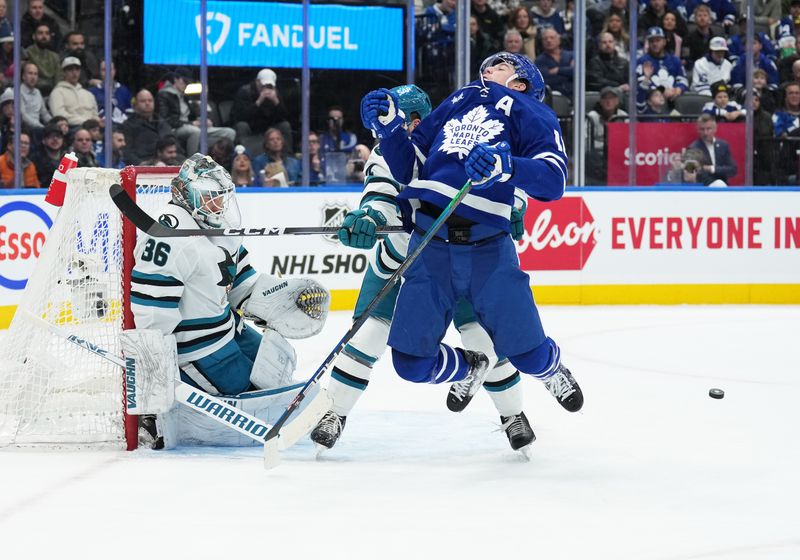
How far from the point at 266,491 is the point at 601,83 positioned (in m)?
5.28

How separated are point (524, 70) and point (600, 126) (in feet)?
14.9

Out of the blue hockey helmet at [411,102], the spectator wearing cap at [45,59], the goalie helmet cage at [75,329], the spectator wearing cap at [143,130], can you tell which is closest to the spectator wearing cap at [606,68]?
the spectator wearing cap at [143,130]

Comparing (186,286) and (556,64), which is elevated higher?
(556,64)

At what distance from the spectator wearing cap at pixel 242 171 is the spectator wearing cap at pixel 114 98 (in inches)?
25.3

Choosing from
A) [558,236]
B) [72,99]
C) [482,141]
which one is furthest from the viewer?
[558,236]

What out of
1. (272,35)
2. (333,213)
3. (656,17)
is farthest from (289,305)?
(656,17)

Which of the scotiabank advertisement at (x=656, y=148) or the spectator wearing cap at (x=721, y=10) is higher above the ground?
the spectator wearing cap at (x=721, y=10)

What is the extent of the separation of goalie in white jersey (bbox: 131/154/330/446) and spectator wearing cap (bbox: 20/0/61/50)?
3.70m

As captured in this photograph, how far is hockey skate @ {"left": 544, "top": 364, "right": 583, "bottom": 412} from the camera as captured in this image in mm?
3312

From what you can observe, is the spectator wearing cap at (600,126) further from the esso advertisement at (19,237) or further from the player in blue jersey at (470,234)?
the player in blue jersey at (470,234)

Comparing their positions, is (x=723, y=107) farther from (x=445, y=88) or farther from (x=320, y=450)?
(x=320, y=450)

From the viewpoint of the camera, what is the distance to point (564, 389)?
3.32 metres

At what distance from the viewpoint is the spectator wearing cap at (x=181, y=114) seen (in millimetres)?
7047

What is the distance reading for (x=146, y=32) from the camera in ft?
23.1
